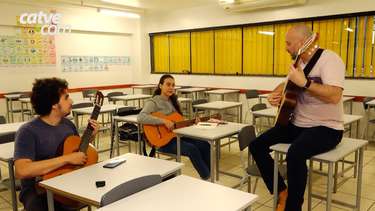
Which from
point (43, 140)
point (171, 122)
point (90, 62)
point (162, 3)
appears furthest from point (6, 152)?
A: point (90, 62)

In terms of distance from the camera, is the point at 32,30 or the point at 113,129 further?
the point at 32,30

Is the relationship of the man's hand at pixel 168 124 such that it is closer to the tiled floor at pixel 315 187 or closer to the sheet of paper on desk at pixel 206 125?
the sheet of paper on desk at pixel 206 125

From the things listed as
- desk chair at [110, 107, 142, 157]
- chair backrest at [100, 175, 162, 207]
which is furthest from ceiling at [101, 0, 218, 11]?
chair backrest at [100, 175, 162, 207]

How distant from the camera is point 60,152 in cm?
202

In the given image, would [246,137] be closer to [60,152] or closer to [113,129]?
[60,152]

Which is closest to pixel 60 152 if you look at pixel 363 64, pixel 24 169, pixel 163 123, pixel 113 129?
pixel 24 169

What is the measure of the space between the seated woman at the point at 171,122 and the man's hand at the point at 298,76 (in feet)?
4.15

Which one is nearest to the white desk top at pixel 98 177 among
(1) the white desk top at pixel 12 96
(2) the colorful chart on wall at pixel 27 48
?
(1) the white desk top at pixel 12 96

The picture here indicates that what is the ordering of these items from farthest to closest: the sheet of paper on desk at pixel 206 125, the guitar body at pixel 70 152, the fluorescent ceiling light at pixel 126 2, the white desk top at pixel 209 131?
1. the fluorescent ceiling light at pixel 126 2
2. the sheet of paper on desk at pixel 206 125
3. the white desk top at pixel 209 131
4. the guitar body at pixel 70 152

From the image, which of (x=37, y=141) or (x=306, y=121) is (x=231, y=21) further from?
(x=37, y=141)

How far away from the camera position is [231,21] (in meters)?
7.31

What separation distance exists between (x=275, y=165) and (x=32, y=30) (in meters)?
6.42

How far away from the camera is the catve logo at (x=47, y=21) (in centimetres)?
682

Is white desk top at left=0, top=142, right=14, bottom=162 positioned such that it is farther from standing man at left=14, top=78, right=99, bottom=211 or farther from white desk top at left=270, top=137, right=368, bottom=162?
white desk top at left=270, top=137, right=368, bottom=162
